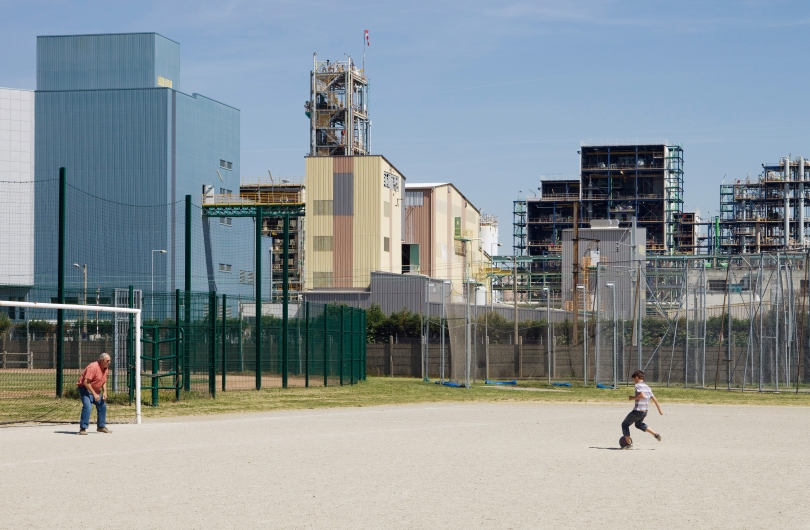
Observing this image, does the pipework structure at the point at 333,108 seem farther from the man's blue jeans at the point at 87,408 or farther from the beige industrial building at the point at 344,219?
the man's blue jeans at the point at 87,408

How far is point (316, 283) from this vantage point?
77.9 m

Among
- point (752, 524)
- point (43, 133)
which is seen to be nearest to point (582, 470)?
point (752, 524)

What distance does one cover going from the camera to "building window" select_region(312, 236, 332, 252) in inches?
3051

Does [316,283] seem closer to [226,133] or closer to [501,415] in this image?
[226,133]

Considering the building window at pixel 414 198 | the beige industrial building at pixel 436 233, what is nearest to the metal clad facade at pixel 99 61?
the building window at pixel 414 198

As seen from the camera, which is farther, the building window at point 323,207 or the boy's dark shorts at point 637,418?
the building window at point 323,207

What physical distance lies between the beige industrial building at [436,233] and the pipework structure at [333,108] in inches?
329

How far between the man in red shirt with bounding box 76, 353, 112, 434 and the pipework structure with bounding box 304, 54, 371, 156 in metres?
78.8

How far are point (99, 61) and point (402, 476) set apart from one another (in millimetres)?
64606

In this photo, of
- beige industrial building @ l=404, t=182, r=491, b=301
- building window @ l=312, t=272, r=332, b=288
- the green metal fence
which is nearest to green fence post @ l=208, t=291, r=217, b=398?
the green metal fence

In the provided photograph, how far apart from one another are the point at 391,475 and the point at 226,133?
213 feet

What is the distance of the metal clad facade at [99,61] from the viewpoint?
7162 cm

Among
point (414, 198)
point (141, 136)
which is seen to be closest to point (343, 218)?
point (414, 198)

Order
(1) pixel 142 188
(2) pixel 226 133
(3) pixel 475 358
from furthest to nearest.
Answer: (2) pixel 226 133 → (1) pixel 142 188 → (3) pixel 475 358
